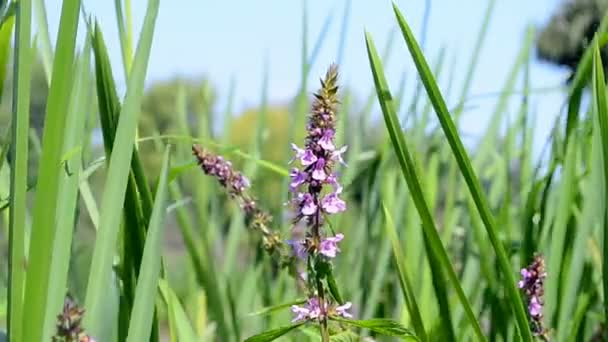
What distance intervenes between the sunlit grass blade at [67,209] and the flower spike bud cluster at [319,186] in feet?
0.41

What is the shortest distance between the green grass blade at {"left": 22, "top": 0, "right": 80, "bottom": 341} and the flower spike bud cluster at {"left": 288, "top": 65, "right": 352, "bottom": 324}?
15 cm

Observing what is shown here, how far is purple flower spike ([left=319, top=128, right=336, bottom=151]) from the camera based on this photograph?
1.80 ft

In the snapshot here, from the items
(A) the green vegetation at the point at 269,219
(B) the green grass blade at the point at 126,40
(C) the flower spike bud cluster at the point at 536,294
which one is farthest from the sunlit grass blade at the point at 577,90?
(B) the green grass blade at the point at 126,40

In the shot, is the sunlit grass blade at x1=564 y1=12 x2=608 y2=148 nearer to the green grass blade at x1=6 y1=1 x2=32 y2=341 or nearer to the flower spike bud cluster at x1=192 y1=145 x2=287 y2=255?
the flower spike bud cluster at x1=192 y1=145 x2=287 y2=255

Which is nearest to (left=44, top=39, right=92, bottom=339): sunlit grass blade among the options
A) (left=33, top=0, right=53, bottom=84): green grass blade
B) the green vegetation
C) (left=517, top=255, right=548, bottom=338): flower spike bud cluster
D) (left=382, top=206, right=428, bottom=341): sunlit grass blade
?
the green vegetation

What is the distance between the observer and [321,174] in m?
0.55

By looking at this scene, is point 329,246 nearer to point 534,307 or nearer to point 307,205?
point 307,205

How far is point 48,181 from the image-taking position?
0.45 meters

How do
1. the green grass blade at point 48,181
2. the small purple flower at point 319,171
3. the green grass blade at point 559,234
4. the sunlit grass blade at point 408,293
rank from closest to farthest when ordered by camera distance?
the green grass blade at point 48,181
the small purple flower at point 319,171
the sunlit grass blade at point 408,293
the green grass blade at point 559,234

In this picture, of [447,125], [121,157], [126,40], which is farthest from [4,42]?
[447,125]

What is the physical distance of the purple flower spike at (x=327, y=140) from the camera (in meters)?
0.55

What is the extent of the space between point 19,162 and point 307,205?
17 cm

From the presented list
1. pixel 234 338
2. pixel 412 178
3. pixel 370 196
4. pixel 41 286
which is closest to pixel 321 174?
pixel 412 178

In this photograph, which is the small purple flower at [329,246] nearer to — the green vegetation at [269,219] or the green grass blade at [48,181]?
the green vegetation at [269,219]
